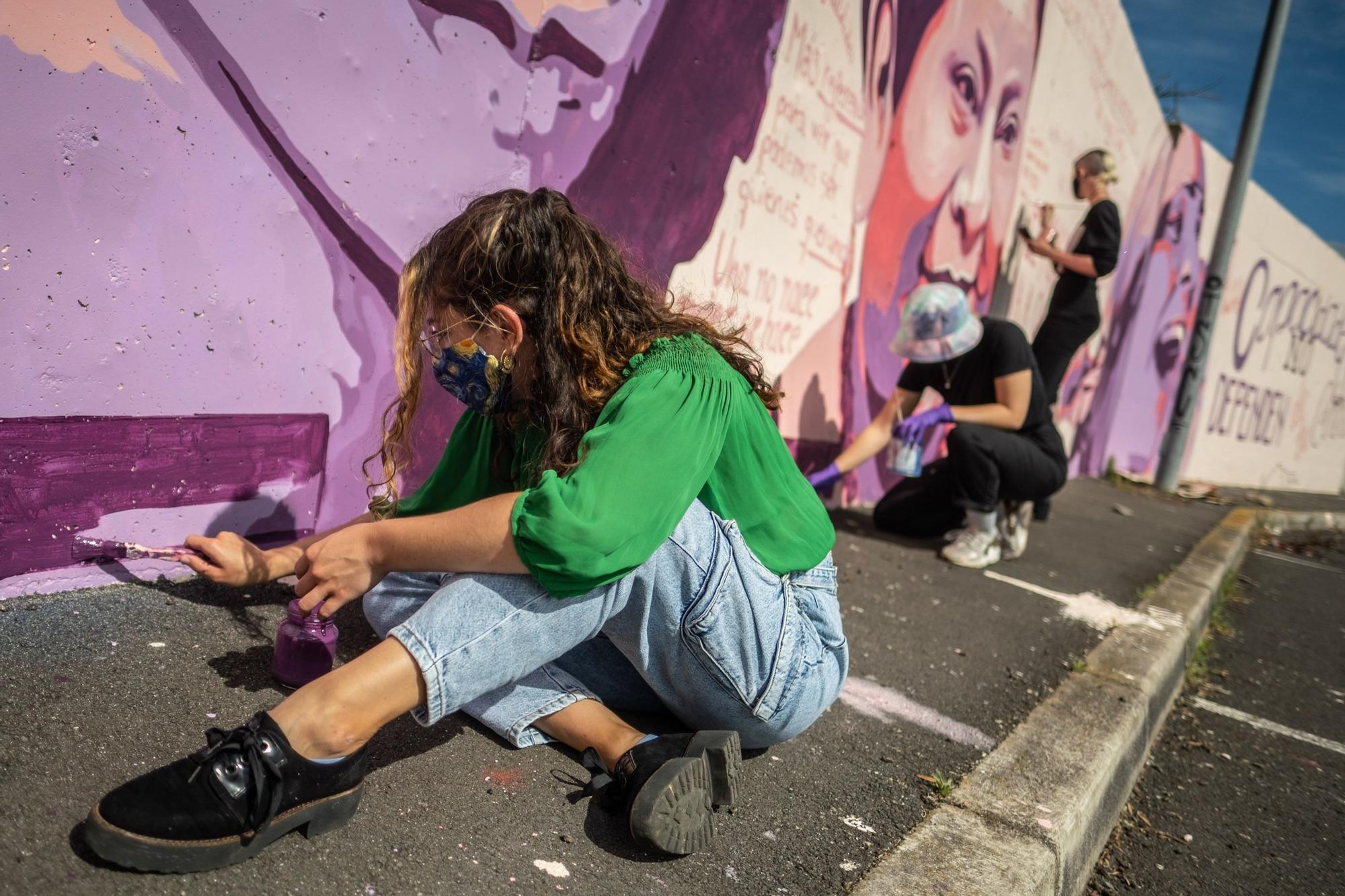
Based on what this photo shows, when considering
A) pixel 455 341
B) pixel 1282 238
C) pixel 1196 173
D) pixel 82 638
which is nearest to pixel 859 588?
pixel 455 341

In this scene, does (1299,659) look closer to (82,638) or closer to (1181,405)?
(82,638)

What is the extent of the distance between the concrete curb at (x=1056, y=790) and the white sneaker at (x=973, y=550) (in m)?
0.84

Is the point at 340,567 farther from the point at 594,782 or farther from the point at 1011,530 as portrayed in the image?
the point at 1011,530

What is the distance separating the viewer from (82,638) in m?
1.92

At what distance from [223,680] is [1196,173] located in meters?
10.9

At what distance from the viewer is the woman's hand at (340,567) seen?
161 centimetres

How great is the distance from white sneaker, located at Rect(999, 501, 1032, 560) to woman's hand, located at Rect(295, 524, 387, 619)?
11.7 feet

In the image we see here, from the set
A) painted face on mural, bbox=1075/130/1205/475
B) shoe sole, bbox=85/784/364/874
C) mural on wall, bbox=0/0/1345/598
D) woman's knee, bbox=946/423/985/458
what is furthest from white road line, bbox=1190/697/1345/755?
painted face on mural, bbox=1075/130/1205/475

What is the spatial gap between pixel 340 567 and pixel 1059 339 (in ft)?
16.8

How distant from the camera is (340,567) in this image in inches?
63.6

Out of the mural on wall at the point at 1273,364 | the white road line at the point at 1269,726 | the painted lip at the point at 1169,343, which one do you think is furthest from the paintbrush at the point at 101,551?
the mural on wall at the point at 1273,364

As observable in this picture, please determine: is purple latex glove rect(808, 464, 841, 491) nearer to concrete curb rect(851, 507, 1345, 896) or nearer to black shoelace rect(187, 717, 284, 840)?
concrete curb rect(851, 507, 1345, 896)

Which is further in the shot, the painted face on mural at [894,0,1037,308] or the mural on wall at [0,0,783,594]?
the painted face on mural at [894,0,1037,308]

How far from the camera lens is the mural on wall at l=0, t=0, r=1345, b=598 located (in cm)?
197
